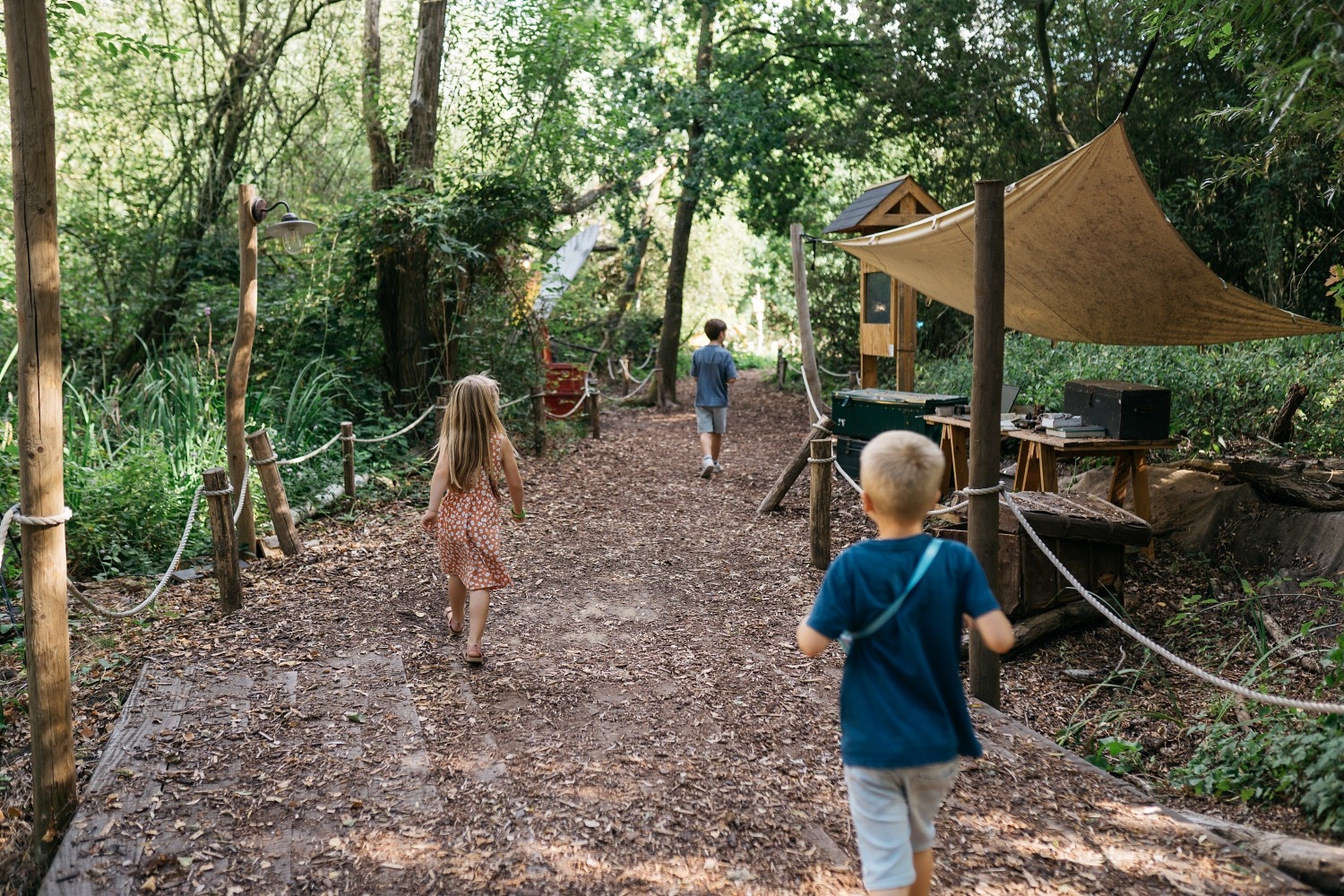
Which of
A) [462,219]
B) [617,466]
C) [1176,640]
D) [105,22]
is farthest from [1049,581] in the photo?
[105,22]

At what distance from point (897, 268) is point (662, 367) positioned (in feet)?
27.0

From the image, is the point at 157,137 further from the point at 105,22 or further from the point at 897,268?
the point at 897,268

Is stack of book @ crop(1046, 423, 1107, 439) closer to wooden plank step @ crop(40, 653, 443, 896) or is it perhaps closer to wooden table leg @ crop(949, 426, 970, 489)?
wooden table leg @ crop(949, 426, 970, 489)

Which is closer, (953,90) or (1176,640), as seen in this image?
(1176,640)

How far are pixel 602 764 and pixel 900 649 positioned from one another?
180 centimetres

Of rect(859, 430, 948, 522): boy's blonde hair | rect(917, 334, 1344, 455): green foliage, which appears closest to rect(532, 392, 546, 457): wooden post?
rect(917, 334, 1344, 455): green foliage

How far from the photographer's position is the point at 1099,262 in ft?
21.6

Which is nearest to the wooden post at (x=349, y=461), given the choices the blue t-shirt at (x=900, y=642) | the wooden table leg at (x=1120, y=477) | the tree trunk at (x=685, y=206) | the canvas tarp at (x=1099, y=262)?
the canvas tarp at (x=1099, y=262)

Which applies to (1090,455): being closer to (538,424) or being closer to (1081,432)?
(1081,432)

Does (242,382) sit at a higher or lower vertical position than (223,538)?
higher

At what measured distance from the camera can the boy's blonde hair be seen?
7.80 feet

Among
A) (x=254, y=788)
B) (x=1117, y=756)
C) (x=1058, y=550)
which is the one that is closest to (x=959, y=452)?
(x=1058, y=550)

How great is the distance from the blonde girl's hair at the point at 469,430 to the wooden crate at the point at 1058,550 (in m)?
2.90

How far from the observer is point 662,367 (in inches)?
650
